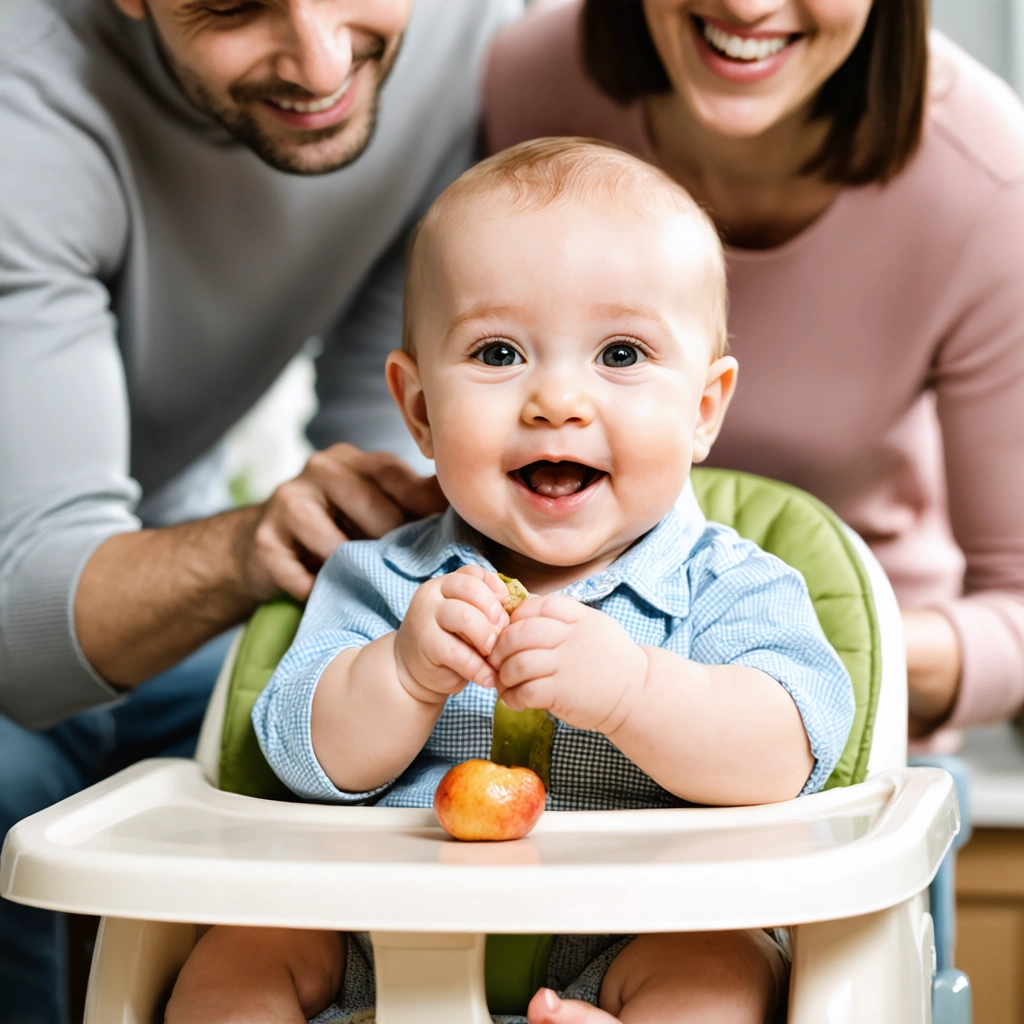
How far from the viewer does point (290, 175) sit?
1.50 meters

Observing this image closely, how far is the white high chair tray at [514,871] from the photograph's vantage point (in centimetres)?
69

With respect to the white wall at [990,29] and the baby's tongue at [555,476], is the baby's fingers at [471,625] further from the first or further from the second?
the white wall at [990,29]

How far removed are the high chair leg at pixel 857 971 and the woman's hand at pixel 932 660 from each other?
1.89ft

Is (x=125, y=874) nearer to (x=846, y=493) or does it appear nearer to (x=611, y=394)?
(x=611, y=394)

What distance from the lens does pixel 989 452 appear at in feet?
4.77

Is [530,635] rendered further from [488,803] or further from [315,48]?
[315,48]

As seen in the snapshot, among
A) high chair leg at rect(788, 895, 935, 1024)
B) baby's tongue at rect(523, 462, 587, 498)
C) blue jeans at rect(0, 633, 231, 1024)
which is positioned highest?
baby's tongue at rect(523, 462, 587, 498)

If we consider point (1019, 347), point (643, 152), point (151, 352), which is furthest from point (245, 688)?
point (1019, 347)

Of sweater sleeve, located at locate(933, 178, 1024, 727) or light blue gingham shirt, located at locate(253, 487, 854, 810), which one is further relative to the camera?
sweater sleeve, located at locate(933, 178, 1024, 727)

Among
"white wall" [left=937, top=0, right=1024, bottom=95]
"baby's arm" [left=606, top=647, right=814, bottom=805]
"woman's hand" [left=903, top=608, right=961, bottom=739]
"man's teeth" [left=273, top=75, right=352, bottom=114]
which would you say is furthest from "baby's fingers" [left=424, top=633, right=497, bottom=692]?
"white wall" [left=937, top=0, right=1024, bottom=95]

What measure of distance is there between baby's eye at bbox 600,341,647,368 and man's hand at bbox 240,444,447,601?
0.94 ft

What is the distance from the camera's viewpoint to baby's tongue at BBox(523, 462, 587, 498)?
0.97 m

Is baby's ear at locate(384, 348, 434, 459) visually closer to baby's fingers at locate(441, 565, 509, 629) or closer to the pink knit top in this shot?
baby's fingers at locate(441, 565, 509, 629)

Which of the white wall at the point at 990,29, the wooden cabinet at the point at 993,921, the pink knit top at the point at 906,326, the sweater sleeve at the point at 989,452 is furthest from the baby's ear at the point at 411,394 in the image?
the white wall at the point at 990,29
